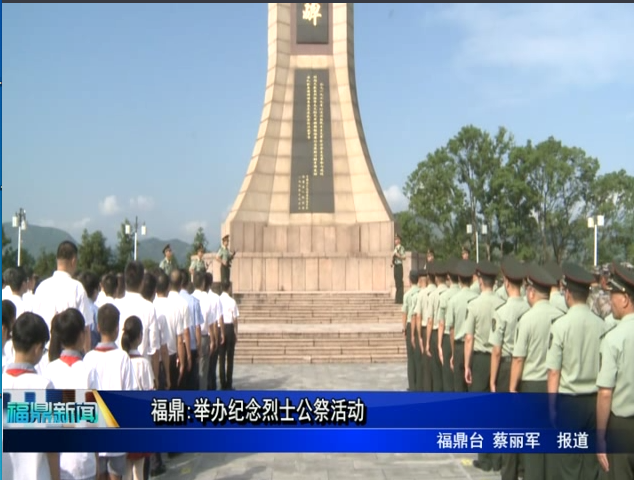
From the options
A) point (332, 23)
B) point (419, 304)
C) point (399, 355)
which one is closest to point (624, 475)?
point (419, 304)

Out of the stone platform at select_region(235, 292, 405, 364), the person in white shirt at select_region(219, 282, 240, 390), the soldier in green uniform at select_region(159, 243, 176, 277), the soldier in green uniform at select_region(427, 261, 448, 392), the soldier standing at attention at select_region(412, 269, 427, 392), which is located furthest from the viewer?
the stone platform at select_region(235, 292, 405, 364)

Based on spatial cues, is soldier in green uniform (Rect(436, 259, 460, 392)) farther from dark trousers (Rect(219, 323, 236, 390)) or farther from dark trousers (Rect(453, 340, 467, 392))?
dark trousers (Rect(219, 323, 236, 390))

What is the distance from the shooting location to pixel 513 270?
15.3 ft

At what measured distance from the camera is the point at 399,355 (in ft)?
36.3

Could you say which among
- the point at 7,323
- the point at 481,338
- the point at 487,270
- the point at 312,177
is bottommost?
the point at 481,338

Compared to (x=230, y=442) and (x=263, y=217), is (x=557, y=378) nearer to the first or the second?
(x=230, y=442)

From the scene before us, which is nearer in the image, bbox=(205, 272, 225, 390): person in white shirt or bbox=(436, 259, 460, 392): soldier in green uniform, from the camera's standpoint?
bbox=(436, 259, 460, 392): soldier in green uniform

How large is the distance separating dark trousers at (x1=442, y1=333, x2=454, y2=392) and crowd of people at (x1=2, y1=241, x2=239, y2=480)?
90.7 inches

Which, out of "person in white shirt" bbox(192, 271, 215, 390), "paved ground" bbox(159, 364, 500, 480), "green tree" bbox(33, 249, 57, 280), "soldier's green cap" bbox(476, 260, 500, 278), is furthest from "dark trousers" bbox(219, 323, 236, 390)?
"green tree" bbox(33, 249, 57, 280)

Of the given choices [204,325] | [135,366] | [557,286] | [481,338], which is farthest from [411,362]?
[135,366]

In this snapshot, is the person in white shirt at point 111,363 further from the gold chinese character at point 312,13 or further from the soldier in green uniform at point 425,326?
the gold chinese character at point 312,13

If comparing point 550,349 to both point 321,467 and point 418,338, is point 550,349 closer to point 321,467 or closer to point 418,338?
point 321,467

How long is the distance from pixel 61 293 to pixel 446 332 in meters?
3.63

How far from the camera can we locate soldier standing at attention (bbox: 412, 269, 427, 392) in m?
7.59
